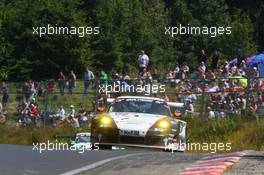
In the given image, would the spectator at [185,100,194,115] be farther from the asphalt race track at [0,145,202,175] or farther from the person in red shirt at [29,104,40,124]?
the asphalt race track at [0,145,202,175]

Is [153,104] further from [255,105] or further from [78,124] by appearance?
[78,124]

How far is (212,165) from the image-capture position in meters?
10.6

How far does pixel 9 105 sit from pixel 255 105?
9.71 m

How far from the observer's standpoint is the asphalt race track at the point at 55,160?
10305 mm

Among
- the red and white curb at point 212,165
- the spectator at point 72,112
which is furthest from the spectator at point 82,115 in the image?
the red and white curb at point 212,165

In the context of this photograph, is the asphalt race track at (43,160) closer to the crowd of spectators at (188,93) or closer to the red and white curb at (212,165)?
the red and white curb at (212,165)

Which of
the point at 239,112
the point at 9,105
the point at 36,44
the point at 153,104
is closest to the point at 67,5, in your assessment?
the point at 36,44

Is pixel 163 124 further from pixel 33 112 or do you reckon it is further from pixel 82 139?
pixel 33 112

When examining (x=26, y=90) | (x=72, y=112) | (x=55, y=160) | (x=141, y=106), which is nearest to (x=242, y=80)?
(x=141, y=106)

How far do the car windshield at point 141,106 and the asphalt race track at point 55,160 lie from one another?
4.90m

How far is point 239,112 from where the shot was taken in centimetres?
2328

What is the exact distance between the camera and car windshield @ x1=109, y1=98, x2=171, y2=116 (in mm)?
17953

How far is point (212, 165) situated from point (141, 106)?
753 centimetres

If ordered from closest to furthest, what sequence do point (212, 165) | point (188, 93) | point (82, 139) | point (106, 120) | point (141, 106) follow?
point (212, 165)
point (106, 120)
point (141, 106)
point (82, 139)
point (188, 93)
